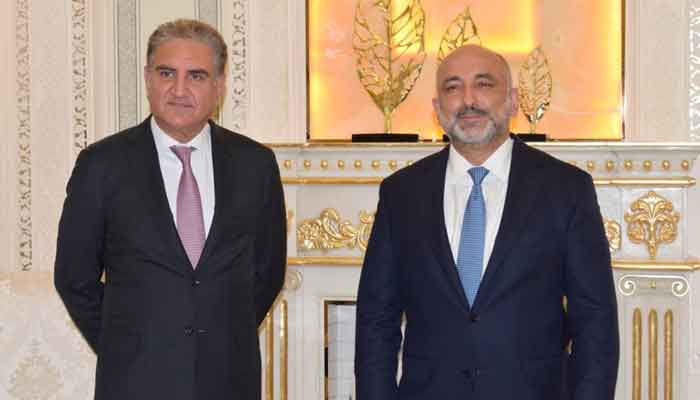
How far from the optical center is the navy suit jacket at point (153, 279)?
2.40 meters

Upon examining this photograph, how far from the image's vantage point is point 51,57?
443cm

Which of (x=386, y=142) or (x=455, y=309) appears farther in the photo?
(x=386, y=142)

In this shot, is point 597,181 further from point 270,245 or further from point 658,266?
point 270,245

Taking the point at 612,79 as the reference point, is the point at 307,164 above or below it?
below

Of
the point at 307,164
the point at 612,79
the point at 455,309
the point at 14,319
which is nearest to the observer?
the point at 455,309

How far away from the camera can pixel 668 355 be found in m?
3.76

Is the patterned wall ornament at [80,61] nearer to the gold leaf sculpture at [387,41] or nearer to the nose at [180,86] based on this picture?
the gold leaf sculpture at [387,41]

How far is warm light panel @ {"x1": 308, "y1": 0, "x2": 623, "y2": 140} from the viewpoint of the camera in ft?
14.0

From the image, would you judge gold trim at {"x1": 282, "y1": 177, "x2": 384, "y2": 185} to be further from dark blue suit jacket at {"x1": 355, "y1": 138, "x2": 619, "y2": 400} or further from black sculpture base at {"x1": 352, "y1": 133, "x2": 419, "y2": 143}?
dark blue suit jacket at {"x1": 355, "y1": 138, "x2": 619, "y2": 400}

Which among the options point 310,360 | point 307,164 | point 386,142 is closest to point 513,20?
point 386,142

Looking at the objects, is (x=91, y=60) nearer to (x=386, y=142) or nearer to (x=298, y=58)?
(x=298, y=58)

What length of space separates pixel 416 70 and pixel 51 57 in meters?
1.66

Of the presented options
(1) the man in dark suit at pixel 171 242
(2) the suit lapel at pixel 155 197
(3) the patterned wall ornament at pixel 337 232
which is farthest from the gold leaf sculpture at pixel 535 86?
(2) the suit lapel at pixel 155 197

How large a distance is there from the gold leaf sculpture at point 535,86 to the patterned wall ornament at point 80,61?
6.40 ft
